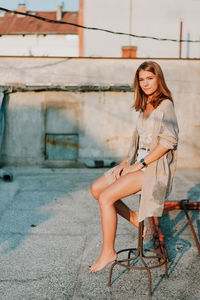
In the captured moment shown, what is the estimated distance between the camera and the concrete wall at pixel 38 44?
35.9m

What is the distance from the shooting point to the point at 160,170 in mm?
3062

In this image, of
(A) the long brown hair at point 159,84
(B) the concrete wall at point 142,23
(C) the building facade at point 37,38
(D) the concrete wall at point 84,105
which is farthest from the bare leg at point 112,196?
(C) the building facade at point 37,38

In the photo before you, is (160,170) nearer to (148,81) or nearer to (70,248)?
(148,81)

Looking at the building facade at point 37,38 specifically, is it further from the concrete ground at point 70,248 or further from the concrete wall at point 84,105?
the concrete ground at point 70,248

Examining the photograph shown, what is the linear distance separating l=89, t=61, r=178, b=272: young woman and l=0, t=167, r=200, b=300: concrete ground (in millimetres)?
352

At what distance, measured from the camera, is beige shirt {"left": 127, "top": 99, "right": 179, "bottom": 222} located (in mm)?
3008

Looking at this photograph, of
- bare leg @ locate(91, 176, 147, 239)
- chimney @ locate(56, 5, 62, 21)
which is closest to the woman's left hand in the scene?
bare leg @ locate(91, 176, 147, 239)

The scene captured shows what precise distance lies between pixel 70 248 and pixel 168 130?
2.07m

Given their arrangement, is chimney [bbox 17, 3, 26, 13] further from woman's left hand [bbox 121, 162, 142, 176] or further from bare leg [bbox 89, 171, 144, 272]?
bare leg [bbox 89, 171, 144, 272]

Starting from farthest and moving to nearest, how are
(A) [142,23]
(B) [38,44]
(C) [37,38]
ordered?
(B) [38,44]
(C) [37,38]
(A) [142,23]

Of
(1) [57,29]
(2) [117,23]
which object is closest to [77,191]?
(2) [117,23]

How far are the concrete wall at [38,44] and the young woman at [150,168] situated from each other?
34.1 meters

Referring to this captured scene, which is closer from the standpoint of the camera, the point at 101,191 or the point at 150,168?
the point at 150,168

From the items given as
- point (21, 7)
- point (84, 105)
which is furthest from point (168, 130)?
point (21, 7)
